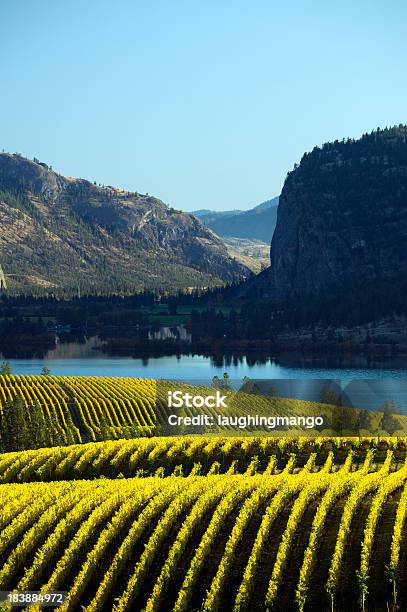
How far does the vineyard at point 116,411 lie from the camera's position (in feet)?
305

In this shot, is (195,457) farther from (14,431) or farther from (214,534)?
(14,431)

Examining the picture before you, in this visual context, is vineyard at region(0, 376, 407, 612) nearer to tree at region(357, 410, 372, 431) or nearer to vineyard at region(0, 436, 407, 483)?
vineyard at region(0, 436, 407, 483)

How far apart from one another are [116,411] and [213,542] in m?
71.9

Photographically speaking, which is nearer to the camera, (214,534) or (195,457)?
(214,534)

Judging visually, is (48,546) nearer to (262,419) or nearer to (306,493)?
(306,493)

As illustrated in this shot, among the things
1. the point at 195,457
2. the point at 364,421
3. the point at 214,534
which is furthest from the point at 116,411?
the point at 214,534

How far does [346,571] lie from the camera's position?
53.8m

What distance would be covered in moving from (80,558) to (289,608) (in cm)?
1171

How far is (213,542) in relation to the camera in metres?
57.6

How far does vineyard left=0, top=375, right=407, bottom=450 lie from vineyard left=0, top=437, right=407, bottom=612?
21.3 meters

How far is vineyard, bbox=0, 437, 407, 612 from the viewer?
2062 inches

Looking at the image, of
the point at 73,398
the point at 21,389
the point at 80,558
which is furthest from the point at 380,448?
the point at 21,389

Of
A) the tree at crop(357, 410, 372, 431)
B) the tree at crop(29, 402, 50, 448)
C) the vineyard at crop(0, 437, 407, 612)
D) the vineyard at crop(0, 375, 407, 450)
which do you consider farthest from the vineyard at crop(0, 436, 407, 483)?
the tree at crop(29, 402, 50, 448)

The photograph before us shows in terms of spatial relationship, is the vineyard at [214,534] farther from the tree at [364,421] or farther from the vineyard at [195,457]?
the tree at [364,421]
